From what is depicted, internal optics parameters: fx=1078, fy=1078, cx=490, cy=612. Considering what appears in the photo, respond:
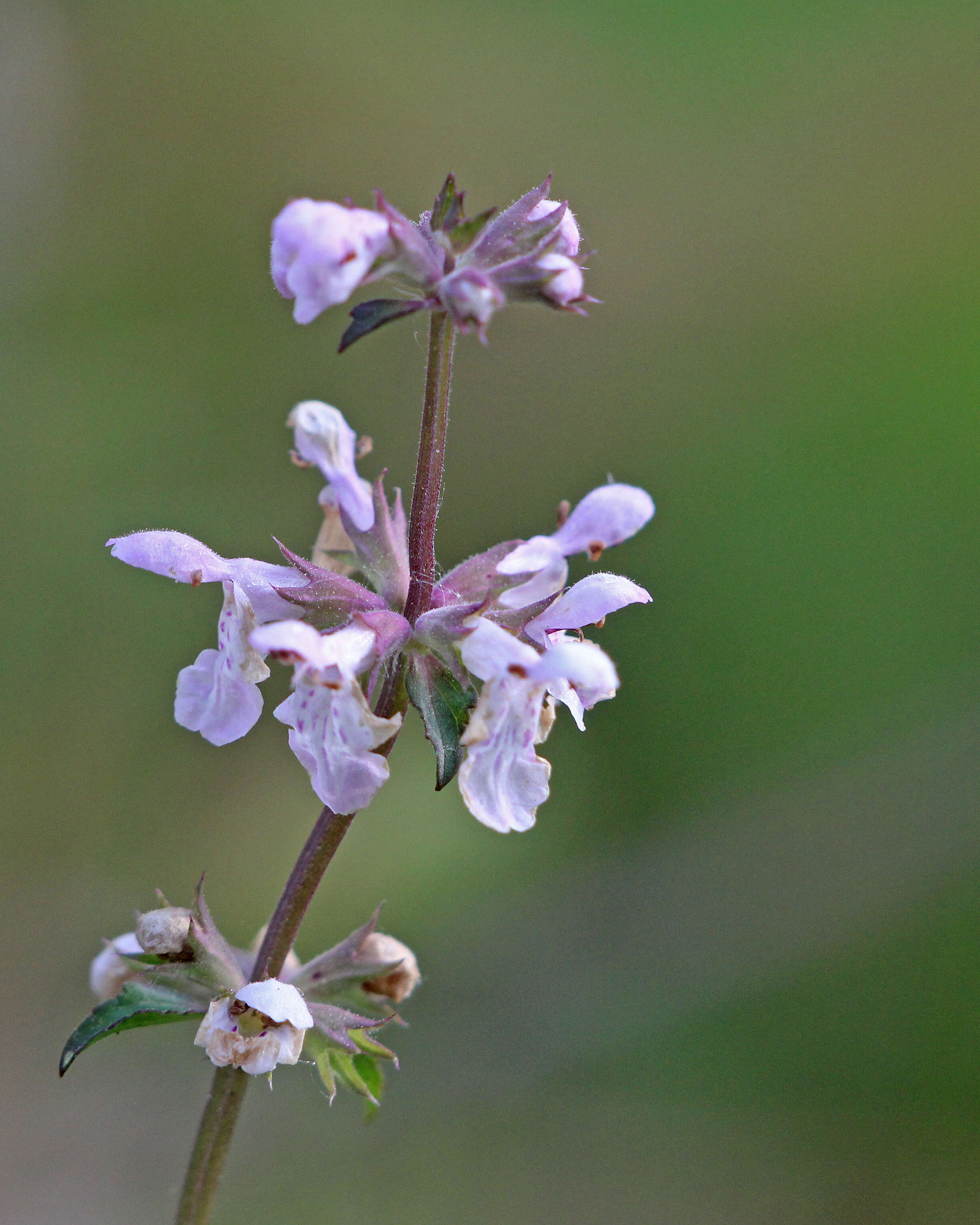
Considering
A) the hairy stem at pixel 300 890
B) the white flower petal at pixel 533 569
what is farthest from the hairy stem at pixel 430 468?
the hairy stem at pixel 300 890

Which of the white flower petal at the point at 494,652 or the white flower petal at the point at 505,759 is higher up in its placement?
the white flower petal at the point at 494,652

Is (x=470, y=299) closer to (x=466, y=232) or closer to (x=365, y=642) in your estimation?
(x=466, y=232)

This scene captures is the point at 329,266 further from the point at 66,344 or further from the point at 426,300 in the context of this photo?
the point at 66,344

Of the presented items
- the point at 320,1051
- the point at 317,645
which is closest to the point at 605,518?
the point at 317,645

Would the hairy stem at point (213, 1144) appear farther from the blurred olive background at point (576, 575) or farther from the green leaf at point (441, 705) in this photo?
the blurred olive background at point (576, 575)

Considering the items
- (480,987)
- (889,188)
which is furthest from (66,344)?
(889,188)
